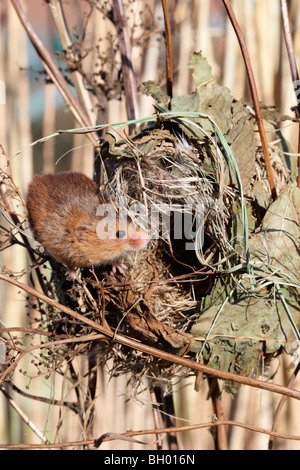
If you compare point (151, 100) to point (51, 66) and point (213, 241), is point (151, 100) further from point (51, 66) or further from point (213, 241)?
point (213, 241)

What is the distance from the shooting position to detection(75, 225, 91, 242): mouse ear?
5.35 ft

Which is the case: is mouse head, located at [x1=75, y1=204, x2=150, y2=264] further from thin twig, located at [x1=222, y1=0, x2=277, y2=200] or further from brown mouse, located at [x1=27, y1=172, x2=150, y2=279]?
thin twig, located at [x1=222, y1=0, x2=277, y2=200]

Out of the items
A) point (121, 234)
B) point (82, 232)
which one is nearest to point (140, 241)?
point (121, 234)

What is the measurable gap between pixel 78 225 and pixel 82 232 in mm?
26

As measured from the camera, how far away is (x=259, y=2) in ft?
7.61

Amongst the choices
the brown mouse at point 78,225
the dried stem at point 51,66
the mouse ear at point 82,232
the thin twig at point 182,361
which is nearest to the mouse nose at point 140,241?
the brown mouse at point 78,225

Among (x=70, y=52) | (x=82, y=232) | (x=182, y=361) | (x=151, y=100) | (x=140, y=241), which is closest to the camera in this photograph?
(x=182, y=361)

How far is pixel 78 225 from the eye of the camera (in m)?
1.64

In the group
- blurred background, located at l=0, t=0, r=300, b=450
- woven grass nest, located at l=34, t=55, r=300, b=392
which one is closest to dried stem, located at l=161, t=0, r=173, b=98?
woven grass nest, located at l=34, t=55, r=300, b=392

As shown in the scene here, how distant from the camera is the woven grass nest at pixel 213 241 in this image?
131 centimetres

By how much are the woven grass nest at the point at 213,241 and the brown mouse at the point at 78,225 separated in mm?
114

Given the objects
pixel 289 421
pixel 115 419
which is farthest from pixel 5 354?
pixel 289 421

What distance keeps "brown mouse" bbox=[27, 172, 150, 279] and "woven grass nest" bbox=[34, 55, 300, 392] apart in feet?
0.37

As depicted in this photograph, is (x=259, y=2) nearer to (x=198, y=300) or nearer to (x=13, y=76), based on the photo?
(x=13, y=76)
